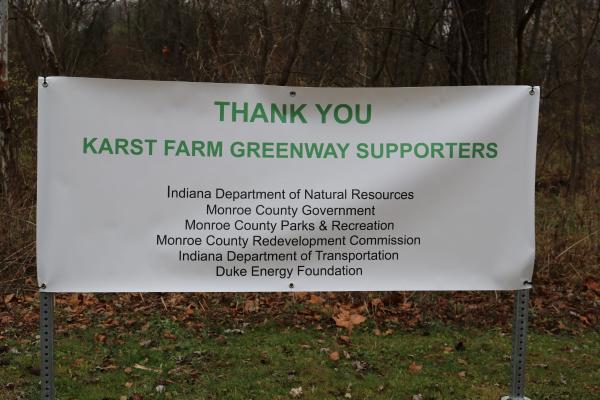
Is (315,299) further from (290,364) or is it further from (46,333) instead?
(46,333)

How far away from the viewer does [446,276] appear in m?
3.40

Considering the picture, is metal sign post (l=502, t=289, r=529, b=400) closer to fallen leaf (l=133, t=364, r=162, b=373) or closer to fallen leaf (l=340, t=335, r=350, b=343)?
fallen leaf (l=340, t=335, r=350, b=343)

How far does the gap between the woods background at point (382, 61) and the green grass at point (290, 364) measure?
149 centimetres

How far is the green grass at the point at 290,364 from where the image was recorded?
439 cm

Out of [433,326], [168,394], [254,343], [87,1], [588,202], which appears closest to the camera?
[168,394]

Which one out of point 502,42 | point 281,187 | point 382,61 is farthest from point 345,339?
point 382,61

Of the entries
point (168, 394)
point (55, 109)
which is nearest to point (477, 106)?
point (55, 109)

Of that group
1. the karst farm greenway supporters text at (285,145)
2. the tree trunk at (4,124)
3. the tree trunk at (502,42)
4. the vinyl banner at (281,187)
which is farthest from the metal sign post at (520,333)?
the tree trunk at (4,124)

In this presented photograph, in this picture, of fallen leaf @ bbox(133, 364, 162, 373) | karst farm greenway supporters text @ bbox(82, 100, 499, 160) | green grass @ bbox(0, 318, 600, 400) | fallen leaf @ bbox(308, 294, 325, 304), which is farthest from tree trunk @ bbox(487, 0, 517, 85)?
fallen leaf @ bbox(133, 364, 162, 373)

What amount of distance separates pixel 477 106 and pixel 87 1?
55.9 feet

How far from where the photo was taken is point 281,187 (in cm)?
327

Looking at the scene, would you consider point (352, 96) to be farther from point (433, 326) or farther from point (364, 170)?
point (433, 326)

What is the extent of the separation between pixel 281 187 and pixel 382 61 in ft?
26.2

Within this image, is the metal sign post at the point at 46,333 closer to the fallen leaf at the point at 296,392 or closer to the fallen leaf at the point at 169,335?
the fallen leaf at the point at 296,392
